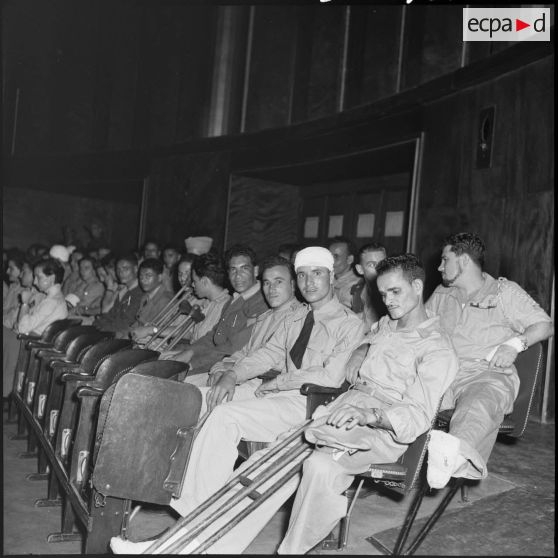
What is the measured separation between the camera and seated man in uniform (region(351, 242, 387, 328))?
429 centimetres

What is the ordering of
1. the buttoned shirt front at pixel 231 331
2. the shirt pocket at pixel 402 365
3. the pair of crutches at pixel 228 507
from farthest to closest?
the buttoned shirt front at pixel 231 331
the shirt pocket at pixel 402 365
the pair of crutches at pixel 228 507

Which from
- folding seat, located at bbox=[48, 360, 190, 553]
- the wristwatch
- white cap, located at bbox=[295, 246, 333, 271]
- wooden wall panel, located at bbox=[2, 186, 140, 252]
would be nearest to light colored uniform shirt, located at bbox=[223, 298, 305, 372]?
white cap, located at bbox=[295, 246, 333, 271]

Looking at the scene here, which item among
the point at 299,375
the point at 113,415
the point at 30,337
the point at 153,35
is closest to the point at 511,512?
the point at 299,375

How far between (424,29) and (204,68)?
3348 millimetres

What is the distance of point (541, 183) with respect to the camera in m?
4.36

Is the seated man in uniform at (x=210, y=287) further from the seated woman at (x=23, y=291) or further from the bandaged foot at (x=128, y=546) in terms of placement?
the bandaged foot at (x=128, y=546)

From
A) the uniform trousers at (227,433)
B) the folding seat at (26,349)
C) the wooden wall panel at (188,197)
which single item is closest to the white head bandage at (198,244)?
the wooden wall panel at (188,197)

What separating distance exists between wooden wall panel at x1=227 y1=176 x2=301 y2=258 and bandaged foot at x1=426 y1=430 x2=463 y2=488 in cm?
565

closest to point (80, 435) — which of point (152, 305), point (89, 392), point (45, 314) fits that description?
point (89, 392)

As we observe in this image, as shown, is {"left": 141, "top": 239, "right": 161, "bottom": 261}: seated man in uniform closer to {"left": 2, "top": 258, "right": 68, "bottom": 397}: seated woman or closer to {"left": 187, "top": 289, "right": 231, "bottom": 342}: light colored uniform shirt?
{"left": 2, "top": 258, "right": 68, "bottom": 397}: seated woman

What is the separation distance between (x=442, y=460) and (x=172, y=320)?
306 centimetres

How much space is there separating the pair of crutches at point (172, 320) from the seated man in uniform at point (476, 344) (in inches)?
68.5

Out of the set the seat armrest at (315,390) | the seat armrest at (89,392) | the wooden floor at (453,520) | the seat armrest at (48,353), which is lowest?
the wooden floor at (453,520)

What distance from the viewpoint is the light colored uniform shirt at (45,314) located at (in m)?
4.90
